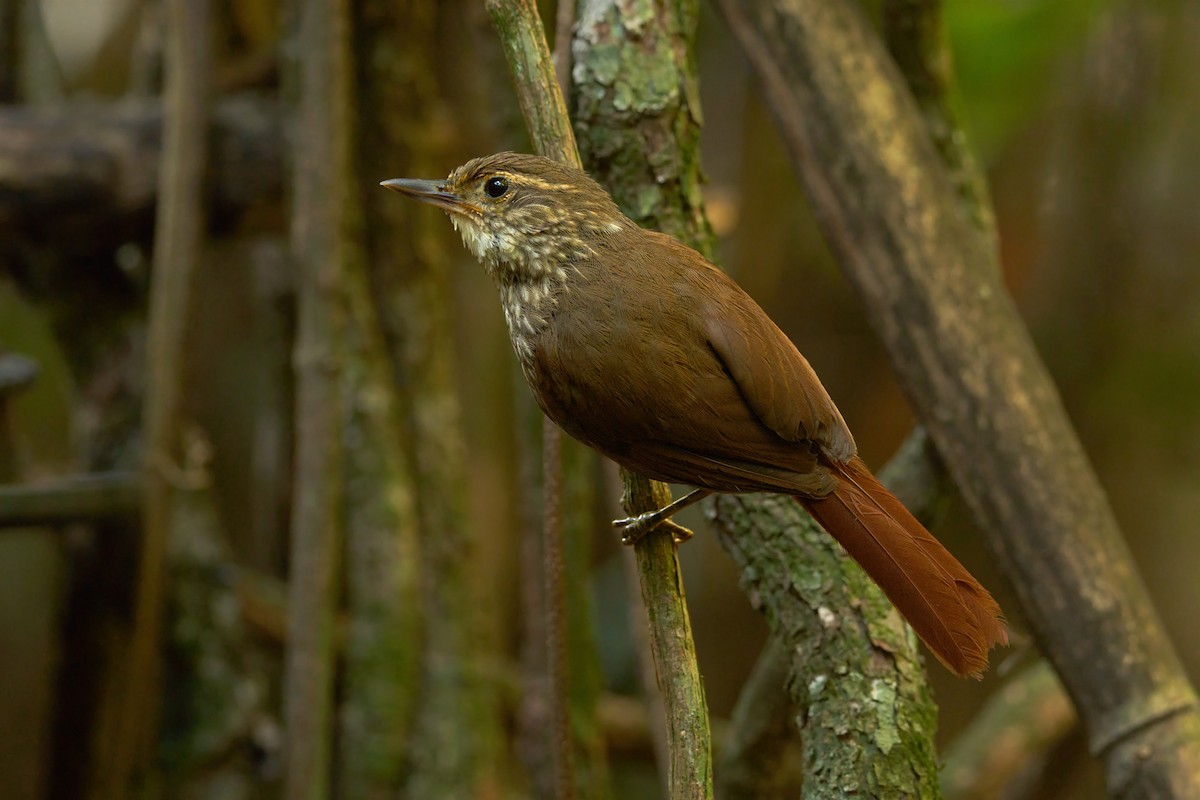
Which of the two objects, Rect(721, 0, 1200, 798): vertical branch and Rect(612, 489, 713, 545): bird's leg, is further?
Rect(721, 0, 1200, 798): vertical branch

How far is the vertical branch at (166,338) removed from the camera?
2.53 m

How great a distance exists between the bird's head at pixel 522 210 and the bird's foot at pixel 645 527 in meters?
0.35

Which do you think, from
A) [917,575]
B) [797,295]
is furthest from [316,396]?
[797,295]

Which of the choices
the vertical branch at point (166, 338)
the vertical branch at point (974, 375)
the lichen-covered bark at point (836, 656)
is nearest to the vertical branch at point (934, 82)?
the vertical branch at point (974, 375)

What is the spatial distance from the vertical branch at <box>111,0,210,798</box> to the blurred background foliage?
36 centimetres

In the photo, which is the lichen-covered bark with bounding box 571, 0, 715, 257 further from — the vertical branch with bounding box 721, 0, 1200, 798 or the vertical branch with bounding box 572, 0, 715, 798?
the vertical branch with bounding box 721, 0, 1200, 798

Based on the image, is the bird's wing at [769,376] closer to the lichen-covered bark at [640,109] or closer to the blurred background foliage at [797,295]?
the lichen-covered bark at [640,109]

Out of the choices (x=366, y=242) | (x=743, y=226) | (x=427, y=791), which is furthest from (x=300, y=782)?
(x=743, y=226)

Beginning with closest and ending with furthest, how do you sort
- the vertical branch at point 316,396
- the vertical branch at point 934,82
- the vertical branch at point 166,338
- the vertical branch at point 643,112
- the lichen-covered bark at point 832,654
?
the lichen-covered bark at point 832,654, the vertical branch at point 643,112, the vertical branch at point 934,82, the vertical branch at point 316,396, the vertical branch at point 166,338

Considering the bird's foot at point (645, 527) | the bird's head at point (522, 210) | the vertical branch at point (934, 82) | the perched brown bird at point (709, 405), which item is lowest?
the bird's foot at point (645, 527)

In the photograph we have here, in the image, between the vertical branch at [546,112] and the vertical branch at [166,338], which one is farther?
the vertical branch at [166,338]

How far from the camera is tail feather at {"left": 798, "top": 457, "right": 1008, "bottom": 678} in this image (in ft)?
4.62

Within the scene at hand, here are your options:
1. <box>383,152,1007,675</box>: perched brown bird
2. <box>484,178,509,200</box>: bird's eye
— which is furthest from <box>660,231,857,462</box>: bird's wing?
<box>484,178,509,200</box>: bird's eye

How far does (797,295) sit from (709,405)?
3.19 m
